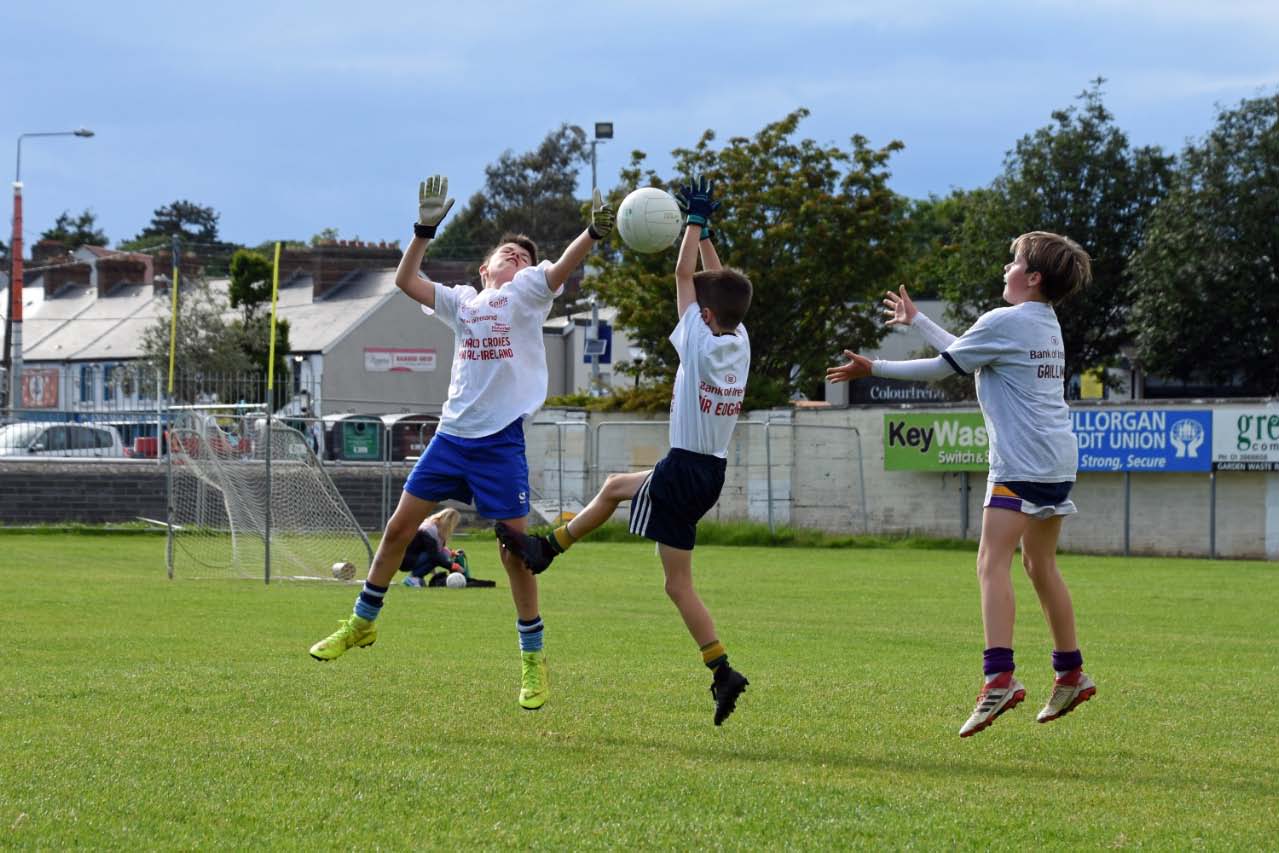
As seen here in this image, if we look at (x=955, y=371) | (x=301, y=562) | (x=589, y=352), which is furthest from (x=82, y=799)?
(x=589, y=352)

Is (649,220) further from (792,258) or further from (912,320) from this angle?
(792,258)

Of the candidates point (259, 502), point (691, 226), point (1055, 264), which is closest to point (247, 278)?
point (259, 502)

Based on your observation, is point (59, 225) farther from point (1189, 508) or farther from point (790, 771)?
point (790, 771)

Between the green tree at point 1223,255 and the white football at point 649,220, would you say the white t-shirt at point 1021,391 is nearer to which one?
the white football at point 649,220

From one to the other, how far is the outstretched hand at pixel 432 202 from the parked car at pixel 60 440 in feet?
82.4

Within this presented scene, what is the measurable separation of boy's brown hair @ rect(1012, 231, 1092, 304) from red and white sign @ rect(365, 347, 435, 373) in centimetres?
5471

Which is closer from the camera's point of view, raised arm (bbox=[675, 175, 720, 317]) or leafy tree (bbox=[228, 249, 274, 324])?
raised arm (bbox=[675, 175, 720, 317])

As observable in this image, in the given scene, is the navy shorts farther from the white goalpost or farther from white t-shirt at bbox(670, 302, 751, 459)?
the white goalpost

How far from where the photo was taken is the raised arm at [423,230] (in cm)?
806

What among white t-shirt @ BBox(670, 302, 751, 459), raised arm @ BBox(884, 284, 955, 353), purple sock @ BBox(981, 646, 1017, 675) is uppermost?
raised arm @ BBox(884, 284, 955, 353)

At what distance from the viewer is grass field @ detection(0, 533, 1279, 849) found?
16.7ft

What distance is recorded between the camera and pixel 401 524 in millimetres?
8023

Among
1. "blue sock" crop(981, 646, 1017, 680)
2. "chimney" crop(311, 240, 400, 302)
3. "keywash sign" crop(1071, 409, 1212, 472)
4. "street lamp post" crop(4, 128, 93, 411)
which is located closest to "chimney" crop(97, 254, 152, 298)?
"chimney" crop(311, 240, 400, 302)

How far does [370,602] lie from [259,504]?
11.1 metres
